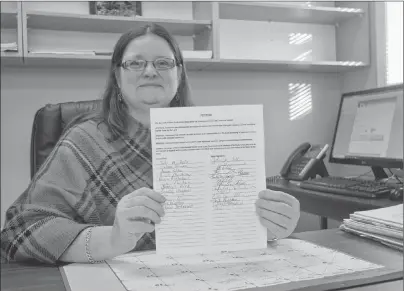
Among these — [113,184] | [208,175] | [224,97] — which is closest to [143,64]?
[113,184]

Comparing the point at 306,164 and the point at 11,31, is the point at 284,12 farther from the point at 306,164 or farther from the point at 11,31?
the point at 11,31

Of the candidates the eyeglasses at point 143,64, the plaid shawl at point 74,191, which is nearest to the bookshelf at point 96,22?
the eyeglasses at point 143,64

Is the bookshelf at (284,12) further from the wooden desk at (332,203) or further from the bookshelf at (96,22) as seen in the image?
the wooden desk at (332,203)

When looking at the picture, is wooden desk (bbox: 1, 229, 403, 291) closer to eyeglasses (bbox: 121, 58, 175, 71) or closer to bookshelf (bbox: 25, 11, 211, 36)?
eyeglasses (bbox: 121, 58, 175, 71)

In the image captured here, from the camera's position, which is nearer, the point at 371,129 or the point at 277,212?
the point at 277,212

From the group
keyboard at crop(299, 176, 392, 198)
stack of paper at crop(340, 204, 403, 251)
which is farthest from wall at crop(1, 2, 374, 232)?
stack of paper at crop(340, 204, 403, 251)

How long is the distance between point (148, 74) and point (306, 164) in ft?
3.95

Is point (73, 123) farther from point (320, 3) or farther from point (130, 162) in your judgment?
point (320, 3)

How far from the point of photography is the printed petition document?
748 mm

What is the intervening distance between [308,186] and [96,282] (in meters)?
1.30

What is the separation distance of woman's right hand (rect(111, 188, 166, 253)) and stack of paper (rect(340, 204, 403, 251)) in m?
0.47

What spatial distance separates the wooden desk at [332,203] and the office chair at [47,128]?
32.0 inches

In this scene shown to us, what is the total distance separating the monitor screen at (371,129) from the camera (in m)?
1.84

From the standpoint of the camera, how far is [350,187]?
1657 mm
